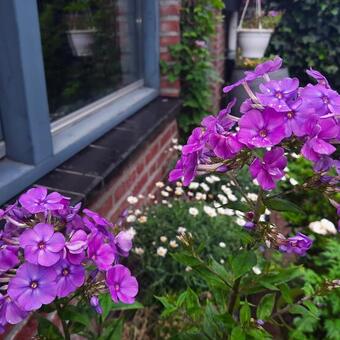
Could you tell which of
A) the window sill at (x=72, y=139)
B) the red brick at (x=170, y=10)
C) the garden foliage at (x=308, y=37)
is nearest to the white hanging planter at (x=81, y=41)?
the window sill at (x=72, y=139)

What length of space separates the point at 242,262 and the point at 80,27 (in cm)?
161

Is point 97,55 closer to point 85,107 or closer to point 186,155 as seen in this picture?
point 85,107

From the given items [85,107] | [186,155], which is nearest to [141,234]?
[85,107]

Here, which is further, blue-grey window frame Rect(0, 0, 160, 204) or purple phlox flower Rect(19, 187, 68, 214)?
blue-grey window frame Rect(0, 0, 160, 204)

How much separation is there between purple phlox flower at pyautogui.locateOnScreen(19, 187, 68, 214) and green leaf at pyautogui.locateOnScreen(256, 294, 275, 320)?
27.7 inches

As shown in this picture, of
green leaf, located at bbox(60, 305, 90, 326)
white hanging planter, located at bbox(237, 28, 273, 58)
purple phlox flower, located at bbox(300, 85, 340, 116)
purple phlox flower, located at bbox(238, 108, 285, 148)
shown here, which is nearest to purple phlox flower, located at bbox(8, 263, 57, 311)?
green leaf, located at bbox(60, 305, 90, 326)

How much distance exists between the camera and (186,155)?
89cm

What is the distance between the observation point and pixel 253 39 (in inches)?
181

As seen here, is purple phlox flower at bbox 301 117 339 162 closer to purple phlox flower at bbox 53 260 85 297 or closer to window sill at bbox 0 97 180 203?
purple phlox flower at bbox 53 260 85 297

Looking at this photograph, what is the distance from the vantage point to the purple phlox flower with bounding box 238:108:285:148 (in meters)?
0.79

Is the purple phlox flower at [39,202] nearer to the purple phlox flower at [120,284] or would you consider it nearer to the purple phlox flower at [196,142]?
the purple phlox flower at [120,284]

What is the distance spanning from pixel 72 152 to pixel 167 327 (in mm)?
898

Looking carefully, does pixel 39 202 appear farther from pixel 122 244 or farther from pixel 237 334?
pixel 237 334

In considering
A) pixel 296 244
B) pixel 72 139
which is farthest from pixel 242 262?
pixel 72 139
